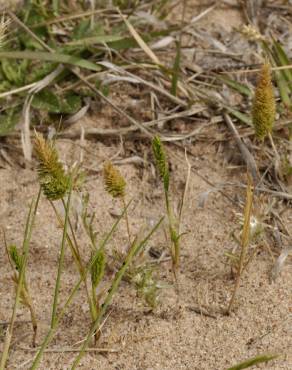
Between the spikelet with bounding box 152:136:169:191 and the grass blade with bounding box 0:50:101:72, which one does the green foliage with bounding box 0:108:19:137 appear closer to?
the grass blade with bounding box 0:50:101:72

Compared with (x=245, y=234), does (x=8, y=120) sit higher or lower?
lower

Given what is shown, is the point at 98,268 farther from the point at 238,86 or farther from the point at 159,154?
the point at 238,86

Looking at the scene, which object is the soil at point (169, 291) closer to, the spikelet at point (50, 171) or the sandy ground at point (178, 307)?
the sandy ground at point (178, 307)

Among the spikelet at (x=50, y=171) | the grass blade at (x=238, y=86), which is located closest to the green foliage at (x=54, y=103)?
the grass blade at (x=238, y=86)

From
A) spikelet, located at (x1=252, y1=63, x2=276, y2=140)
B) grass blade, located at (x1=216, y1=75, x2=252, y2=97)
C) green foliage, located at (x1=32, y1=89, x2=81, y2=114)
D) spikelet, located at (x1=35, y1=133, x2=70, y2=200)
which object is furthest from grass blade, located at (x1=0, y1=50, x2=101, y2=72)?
spikelet, located at (x1=35, y1=133, x2=70, y2=200)

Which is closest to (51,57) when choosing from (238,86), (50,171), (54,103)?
(54,103)
